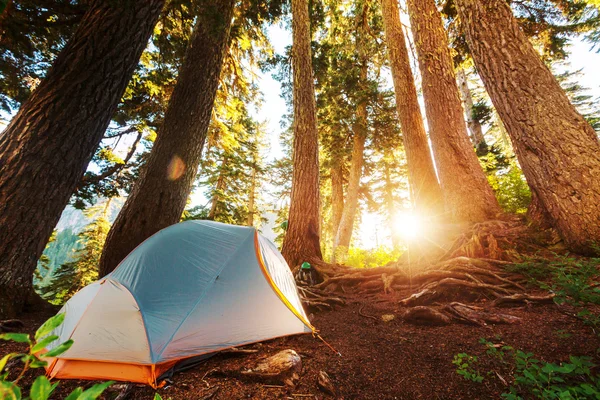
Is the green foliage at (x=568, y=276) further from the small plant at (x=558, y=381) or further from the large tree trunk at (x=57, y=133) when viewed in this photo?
the large tree trunk at (x=57, y=133)

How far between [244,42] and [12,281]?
7.04 m

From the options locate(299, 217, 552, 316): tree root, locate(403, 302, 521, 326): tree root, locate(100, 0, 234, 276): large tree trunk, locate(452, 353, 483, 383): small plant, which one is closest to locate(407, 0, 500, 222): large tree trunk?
locate(299, 217, 552, 316): tree root

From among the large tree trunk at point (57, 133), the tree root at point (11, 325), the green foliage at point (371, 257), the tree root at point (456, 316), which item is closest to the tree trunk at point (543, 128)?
the tree root at point (456, 316)

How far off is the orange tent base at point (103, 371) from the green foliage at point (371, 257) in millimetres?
6117

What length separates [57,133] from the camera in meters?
3.16

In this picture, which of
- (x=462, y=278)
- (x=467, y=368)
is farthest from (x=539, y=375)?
(x=462, y=278)

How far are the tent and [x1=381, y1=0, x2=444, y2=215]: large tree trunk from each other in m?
3.74

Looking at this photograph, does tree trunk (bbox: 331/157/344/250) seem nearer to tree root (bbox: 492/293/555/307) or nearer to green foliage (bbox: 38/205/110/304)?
tree root (bbox: 492/293/555/307)

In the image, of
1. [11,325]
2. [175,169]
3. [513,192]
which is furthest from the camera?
[513,192]

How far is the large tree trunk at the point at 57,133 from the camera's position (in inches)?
117

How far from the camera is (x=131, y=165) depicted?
816 centimetres

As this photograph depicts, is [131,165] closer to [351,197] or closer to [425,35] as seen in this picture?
[351,197]

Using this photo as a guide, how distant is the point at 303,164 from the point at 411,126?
9.02 ft

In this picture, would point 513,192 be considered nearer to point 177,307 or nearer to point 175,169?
point 177,307
